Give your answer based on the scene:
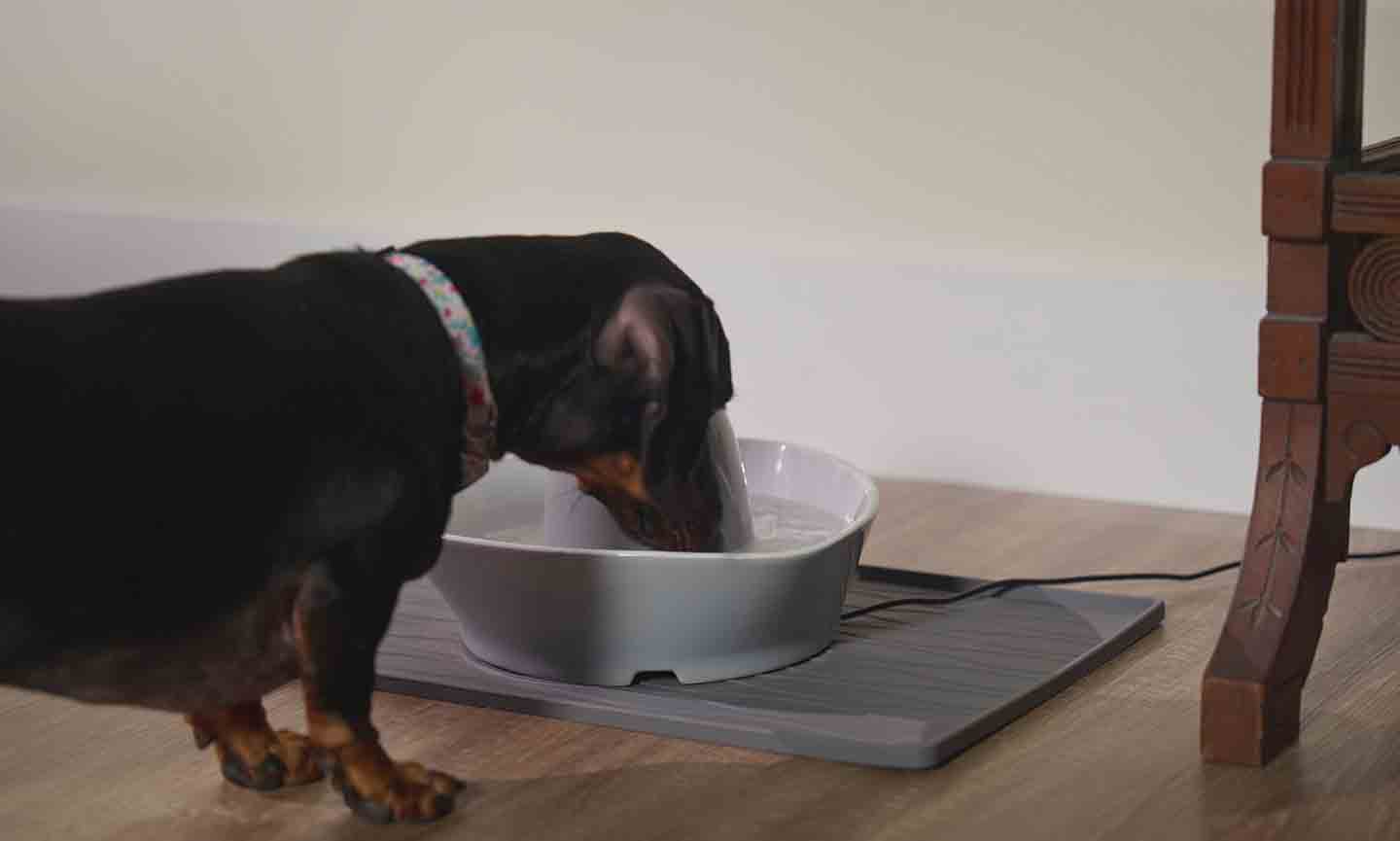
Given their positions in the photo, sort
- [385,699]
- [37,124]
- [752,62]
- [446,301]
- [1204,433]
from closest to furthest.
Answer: [446,301] → [385,699] → [1204,433] → [752,62] → [37,124]

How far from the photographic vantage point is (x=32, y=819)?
1.54 m

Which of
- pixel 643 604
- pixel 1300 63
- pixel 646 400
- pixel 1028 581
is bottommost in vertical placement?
pixel 1028 581

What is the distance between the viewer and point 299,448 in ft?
4.49

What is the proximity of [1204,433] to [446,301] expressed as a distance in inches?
52.3

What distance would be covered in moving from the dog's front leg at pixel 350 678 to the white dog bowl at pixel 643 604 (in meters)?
0.28

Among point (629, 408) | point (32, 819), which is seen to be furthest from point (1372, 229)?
point (32, 819)

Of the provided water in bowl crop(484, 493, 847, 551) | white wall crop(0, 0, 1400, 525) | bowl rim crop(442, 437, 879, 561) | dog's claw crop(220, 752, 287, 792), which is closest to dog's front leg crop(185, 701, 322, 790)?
dog's claw crop(220, 752, 287, 792)

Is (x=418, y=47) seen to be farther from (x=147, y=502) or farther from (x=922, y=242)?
(x=147, y=502)

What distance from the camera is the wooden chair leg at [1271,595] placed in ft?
5.27

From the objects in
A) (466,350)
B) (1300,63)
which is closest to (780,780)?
(466,350)

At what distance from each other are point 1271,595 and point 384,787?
0.70m

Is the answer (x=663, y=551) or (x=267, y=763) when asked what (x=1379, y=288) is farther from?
(x=267, y=763)

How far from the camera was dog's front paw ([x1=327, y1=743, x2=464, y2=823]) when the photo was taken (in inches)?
57.7

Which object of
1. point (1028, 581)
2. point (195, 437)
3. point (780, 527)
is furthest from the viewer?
point (1028, 581)
